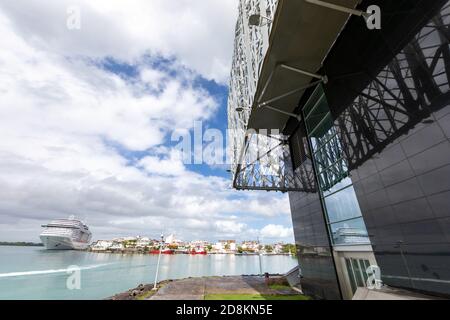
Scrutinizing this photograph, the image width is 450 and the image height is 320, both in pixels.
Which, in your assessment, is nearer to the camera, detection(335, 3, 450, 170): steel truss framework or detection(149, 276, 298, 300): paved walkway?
detection(335, 3, 450, 170): steel truss framework

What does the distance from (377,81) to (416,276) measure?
6.60 metres

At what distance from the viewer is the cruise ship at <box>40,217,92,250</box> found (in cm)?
7847

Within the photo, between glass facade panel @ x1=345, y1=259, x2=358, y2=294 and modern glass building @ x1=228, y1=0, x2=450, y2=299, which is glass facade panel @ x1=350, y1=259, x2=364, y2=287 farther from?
glass facade panel @ x1=345, y1=259, x2=358, y2=294

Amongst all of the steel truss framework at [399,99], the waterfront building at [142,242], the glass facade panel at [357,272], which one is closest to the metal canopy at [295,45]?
the steel truss framework at [399,99]

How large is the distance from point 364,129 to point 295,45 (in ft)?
16.5

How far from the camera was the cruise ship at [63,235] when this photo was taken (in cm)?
7847

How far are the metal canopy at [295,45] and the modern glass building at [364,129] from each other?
0.16 ft

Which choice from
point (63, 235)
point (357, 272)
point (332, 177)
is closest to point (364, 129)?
point (332, 177)

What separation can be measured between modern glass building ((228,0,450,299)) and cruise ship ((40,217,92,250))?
96336 mm

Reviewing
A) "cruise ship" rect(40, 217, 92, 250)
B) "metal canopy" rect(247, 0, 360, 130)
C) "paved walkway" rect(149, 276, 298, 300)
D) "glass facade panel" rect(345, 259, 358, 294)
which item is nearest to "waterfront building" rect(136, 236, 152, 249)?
"cruise ship" rect(40, 217, 92, 250)

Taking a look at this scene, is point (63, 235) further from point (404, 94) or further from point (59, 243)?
point (404, 94)

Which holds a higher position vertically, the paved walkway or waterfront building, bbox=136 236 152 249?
waterfront building, bbox=136 236 152 249

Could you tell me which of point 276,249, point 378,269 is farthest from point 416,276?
point 276,249

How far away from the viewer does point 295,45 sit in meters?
9.55
